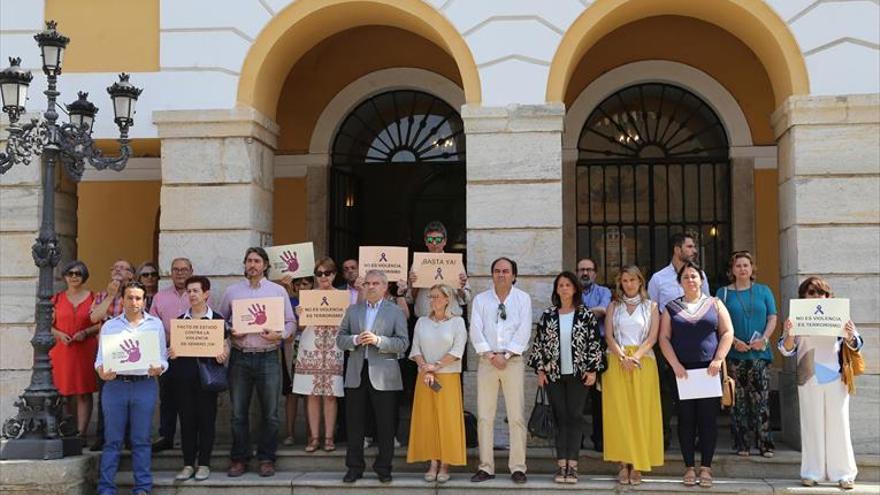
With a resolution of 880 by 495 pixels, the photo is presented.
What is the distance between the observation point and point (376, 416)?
7582mm

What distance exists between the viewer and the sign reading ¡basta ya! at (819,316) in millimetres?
7203

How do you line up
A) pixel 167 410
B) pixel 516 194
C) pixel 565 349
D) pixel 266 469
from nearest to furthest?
pixel 565 349
pixel 266 469
pixel 167 410
pixel 516 194

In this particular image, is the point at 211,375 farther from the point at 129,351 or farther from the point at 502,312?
the point at 502,312

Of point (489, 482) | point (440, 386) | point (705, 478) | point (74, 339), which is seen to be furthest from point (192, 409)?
point (705, 478)

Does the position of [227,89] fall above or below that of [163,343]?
above

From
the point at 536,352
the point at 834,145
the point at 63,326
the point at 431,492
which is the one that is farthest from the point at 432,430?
the point at 834,145

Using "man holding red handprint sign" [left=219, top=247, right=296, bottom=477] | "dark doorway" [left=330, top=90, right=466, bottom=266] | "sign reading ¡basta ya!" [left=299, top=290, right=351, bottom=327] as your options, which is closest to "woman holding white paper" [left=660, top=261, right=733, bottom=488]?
"sign reading ¡basta ya!" [left=299, top=290, right=351, bottom=327]

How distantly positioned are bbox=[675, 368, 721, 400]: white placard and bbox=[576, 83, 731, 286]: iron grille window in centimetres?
417

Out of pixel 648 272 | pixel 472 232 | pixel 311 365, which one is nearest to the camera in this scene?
pixel 311 365

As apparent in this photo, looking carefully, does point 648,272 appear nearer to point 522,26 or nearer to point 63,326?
point 522,26

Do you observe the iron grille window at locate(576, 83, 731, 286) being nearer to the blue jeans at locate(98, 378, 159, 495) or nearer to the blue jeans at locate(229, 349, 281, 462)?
the blue jeans at locate(229, 349, 281, 462)

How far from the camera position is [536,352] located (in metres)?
7.50

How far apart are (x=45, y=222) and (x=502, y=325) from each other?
13.3 ft

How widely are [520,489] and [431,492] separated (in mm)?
759
